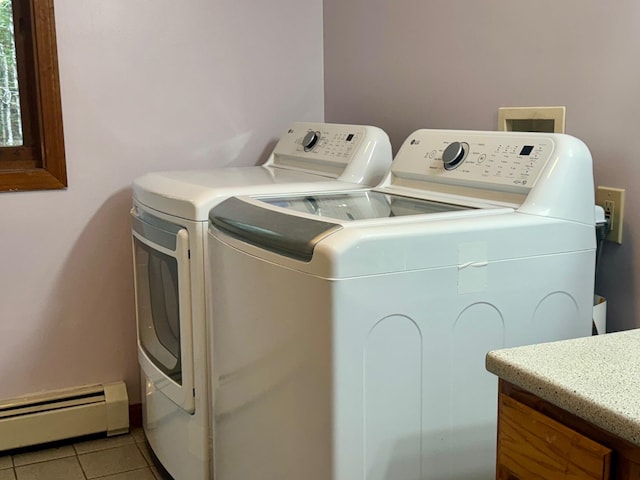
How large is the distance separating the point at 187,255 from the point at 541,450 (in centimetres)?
102

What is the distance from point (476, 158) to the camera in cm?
162

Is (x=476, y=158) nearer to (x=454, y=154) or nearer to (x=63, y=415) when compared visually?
(x=454, y=154)

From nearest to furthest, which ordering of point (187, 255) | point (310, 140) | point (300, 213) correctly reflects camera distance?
point (300, 213)
point (187, 255)
point (310, 140)

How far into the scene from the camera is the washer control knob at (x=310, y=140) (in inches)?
89.9

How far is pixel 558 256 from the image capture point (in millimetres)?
1409

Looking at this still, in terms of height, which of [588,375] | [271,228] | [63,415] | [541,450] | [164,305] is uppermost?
[271,228]

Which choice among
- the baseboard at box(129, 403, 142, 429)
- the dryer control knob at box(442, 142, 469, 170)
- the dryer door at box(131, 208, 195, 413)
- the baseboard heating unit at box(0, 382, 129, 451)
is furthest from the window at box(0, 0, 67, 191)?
the dryer control knob at box(442, 142, 469, 170)

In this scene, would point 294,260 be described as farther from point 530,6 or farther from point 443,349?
point 530,6

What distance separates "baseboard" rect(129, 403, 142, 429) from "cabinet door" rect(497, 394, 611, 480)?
1793 mm

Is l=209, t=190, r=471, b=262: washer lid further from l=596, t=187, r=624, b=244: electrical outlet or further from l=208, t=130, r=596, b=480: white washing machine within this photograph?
l=596, t=187, r=624, b=244: electrical outlet

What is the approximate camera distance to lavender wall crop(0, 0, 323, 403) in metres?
2.36

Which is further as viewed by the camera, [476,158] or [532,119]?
[532,119]

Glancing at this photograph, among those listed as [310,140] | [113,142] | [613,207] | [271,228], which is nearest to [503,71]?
[613,207]

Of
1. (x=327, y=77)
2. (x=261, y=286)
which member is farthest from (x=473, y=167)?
(x=327, y=77)
